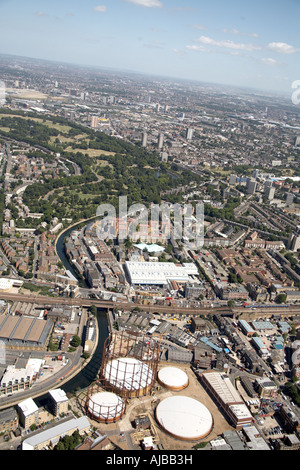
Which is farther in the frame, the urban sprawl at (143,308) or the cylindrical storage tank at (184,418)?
the urban sprawl at (143,308)

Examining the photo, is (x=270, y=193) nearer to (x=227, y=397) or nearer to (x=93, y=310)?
(x=93, y=310)

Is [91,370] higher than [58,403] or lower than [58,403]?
lower

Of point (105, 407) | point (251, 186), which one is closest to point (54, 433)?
point (105, 407)

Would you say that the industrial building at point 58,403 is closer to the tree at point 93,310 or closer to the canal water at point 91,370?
the canal water at point 91,370

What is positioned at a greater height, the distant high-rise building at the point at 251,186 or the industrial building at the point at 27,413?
the distant high-rise building at the point at 251,186

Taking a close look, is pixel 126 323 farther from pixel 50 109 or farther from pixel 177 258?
pixel 50 109

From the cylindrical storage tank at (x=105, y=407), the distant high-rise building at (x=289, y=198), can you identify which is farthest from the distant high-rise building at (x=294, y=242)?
the cylindrical storage tank at (x=105, y=407)
